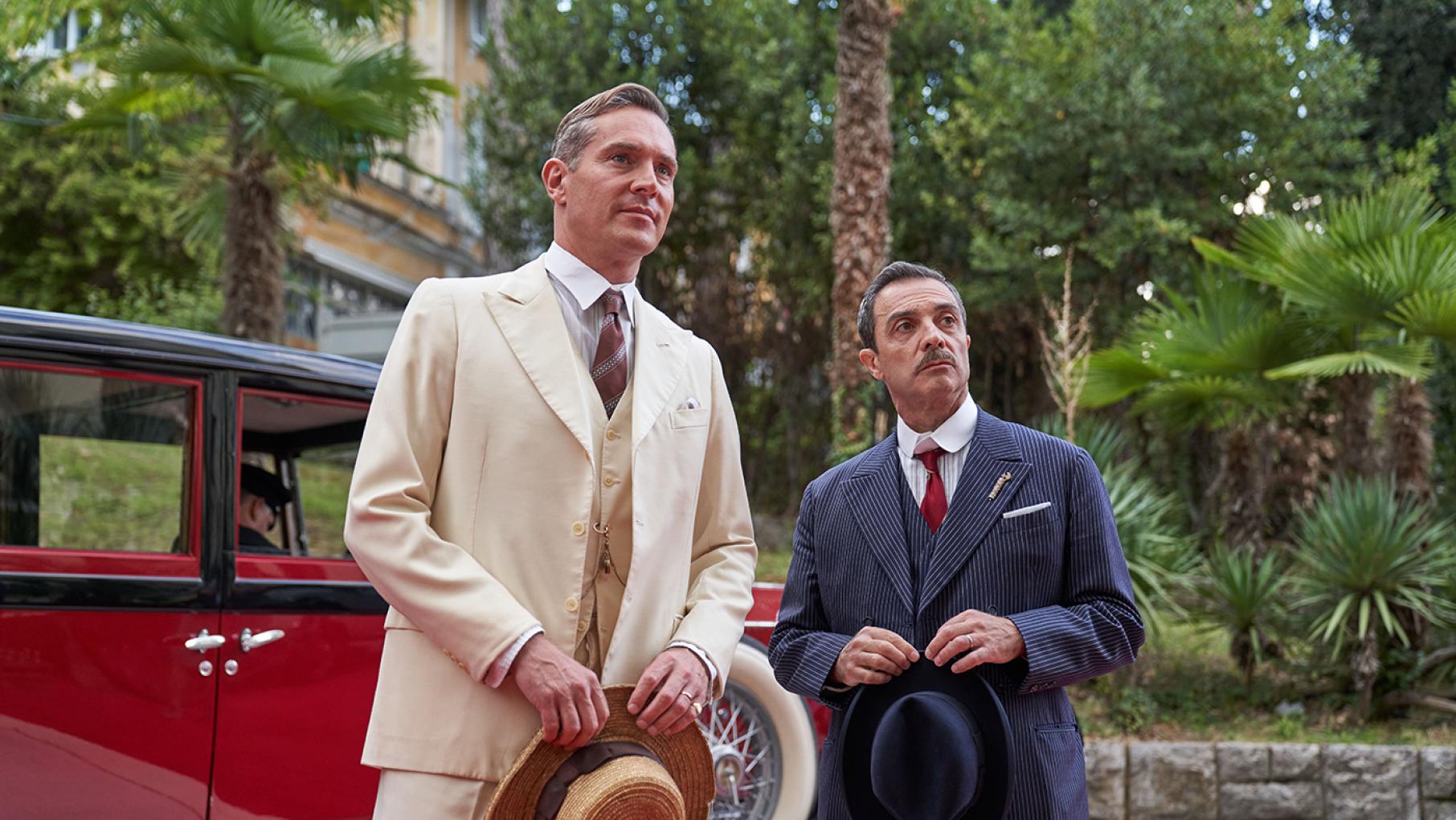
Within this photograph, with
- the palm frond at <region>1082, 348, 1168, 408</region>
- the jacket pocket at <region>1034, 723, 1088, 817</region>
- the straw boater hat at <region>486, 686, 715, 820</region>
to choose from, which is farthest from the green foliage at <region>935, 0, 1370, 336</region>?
the straw boater hat at <region>486, 686, 715, 820</region>

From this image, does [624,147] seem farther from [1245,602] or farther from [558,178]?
[1245,602]

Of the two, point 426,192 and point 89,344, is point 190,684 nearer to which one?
point 89,344

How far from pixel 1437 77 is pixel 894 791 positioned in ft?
54.9

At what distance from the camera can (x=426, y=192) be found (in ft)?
87.7

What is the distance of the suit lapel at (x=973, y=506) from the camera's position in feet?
8.02

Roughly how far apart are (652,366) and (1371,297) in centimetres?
648

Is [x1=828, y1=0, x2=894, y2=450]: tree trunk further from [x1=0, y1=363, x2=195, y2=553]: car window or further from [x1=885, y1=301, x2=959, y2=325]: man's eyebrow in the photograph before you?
[x1=885, y1=301, x2=959, y2=325]: man's eyebrow

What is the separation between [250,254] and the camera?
10195 millimetres

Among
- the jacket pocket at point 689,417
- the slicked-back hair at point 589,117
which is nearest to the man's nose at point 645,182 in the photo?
the slicked-back hair at point 589,117

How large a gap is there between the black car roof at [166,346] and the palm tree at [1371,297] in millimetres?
5766

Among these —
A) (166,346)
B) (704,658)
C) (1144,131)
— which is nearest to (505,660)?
(704,658)

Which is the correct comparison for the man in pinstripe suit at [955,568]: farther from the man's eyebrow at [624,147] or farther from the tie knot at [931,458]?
the man's eyebrow at [624,147]

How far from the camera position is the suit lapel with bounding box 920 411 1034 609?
245 cm

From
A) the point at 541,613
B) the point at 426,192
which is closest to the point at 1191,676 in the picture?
the point at 541,613
